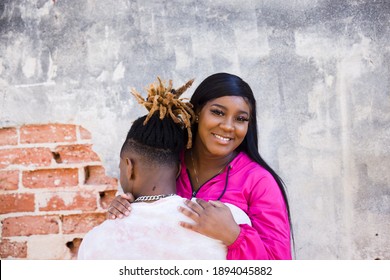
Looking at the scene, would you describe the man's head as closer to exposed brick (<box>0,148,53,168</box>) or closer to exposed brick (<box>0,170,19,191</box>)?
exposed brick (<box>0,148,53,168</box>)

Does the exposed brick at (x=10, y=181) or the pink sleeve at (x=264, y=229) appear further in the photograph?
the exposed brick at (x=10, y=181)

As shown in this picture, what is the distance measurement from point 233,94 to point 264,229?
65 cm

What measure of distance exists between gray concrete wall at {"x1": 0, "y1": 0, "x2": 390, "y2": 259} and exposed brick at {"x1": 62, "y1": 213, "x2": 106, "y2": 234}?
0.33m

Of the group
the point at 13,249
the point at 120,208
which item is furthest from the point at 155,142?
the point at 13,249

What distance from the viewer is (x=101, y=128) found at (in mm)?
3254

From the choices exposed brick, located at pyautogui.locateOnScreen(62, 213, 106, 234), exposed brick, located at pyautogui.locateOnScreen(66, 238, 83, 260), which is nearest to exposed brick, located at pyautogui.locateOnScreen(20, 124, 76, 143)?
exposed brick, located at pyautogui.locateOnScreen(62, 213, 106, 234)

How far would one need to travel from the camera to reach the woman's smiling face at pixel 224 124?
2.45m

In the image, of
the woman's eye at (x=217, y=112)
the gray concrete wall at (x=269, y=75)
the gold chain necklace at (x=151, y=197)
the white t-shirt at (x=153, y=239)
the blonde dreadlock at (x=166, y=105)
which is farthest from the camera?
the gray concrete wall at (x=269, y=75)

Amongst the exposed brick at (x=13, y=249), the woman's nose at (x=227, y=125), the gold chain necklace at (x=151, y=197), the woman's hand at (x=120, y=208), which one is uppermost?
the woman's nose at (x=227, y=125)

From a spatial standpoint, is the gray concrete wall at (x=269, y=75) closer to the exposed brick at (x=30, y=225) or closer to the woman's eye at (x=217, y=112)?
the exposed brick at (x=30, y=225)

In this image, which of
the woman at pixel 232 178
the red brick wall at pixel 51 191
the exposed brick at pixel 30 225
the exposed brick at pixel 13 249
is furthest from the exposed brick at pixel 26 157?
the woman at pixel 232 178

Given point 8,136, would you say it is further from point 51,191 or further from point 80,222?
point 80,222

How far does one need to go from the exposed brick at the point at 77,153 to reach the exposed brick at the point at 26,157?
3.1 inches

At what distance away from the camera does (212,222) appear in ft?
6.77
